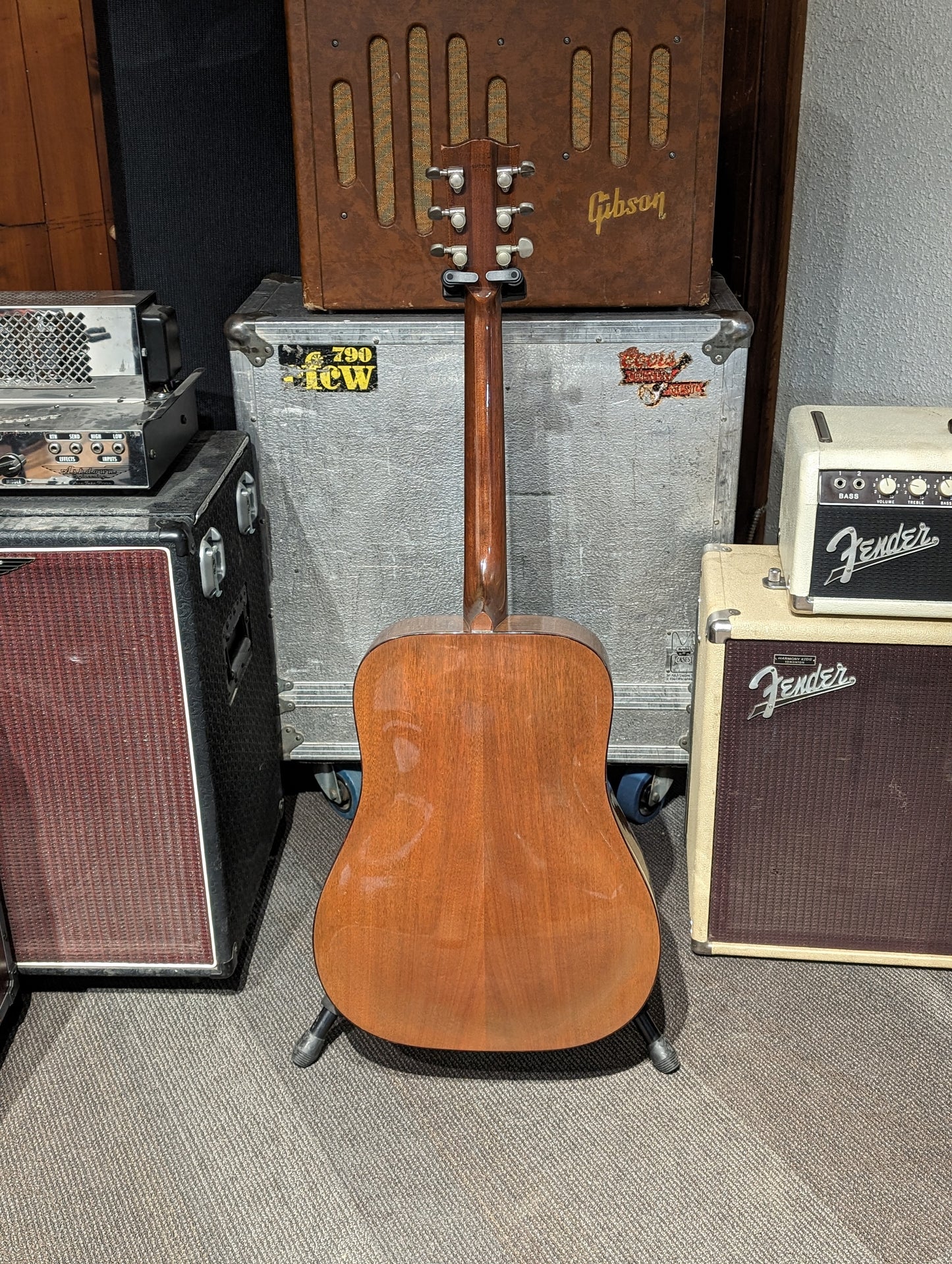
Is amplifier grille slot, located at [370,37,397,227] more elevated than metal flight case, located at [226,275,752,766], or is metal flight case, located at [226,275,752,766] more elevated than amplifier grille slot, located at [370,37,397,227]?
amplifier grille slot, located at [370,37,397,227]

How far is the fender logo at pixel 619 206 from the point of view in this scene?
1731 mm

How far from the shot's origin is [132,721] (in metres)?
1.67

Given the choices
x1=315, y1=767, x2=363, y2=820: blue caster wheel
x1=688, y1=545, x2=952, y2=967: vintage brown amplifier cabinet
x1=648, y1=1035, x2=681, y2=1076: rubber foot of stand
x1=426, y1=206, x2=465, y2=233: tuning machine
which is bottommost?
x1=648, y1=1035, x2=681, y2=1076: rubber foot of stand

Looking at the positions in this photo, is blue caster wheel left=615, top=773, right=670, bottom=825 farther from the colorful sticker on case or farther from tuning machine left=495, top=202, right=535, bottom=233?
tuning machine left=495, top=202, right=535, bottom=233

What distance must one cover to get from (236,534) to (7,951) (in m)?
0.69

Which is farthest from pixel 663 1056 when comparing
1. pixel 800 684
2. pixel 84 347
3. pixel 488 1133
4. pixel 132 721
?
pixel 84 347

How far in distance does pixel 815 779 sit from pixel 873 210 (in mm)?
1031

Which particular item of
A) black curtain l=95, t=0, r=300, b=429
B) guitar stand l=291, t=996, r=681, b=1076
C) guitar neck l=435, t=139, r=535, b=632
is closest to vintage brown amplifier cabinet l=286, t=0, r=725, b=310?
guitar neck l=435, t=139, r=535, b=632

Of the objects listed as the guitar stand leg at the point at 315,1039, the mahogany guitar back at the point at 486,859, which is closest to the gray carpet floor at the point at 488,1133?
the guitar stand leg at the point at 315,1039

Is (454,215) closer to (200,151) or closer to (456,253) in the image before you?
(456,253)

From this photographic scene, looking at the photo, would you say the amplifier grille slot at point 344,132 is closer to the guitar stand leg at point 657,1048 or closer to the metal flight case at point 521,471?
the metal flight case at point 521,471

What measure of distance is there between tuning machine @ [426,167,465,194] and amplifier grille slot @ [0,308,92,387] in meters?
0.56

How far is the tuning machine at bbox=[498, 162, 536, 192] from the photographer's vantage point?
1.43 meters

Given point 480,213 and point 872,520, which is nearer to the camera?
point 480,213
